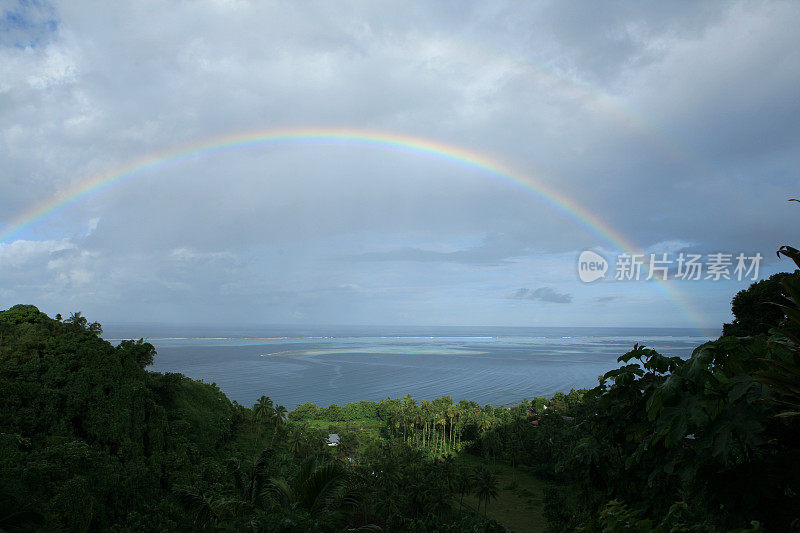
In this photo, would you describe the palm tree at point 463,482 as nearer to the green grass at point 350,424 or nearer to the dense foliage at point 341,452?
the dense foliage at point 341,452

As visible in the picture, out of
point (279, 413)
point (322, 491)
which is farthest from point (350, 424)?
point (322, 491)

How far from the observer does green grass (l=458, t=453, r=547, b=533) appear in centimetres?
3775

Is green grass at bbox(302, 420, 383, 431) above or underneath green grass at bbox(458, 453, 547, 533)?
underneath

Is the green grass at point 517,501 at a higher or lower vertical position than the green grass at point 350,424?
higher

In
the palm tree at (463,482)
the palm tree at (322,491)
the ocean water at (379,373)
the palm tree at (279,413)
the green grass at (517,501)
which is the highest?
the palm tree at (322,491)

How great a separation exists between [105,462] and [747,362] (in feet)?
60.9

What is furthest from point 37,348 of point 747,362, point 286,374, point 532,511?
point 286,374

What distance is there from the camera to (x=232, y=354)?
545 feet

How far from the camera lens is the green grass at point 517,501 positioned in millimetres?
37750

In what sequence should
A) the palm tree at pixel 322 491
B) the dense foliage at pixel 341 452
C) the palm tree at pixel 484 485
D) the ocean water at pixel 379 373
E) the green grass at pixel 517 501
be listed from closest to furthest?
the dense foliage at pixel 341 452 → the palm tree at pixel 322 491 → the green grass at pixel 517 501 → the palm tree at pixel 484 485 → the ocean water at pixel 379 373

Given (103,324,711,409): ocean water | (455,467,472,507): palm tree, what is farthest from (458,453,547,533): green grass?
(103,324,711,409): ocean water

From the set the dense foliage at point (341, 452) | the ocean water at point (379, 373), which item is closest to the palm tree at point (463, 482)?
the dense foliage at point (341, 452)

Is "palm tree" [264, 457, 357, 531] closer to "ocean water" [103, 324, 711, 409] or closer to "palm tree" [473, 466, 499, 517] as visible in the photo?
"palm tree" [473, 466, 499, 517]

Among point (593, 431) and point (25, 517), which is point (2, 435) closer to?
point (25, 517)
